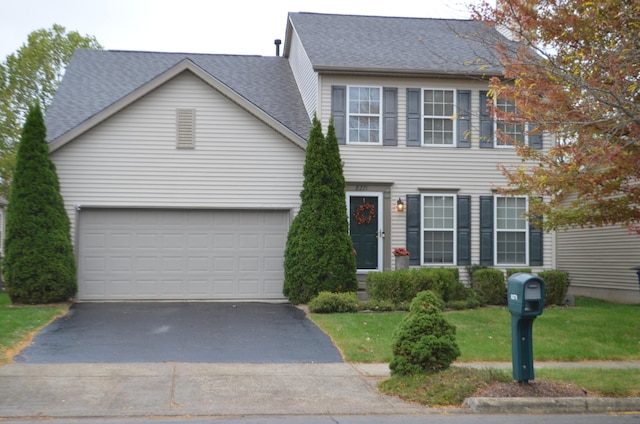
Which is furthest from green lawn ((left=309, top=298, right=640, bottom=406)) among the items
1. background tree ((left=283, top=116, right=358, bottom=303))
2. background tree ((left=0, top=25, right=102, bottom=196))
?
background tree ((left=0, top=25, right=102, bottom=196))

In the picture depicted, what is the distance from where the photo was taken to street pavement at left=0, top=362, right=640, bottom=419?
8.52m

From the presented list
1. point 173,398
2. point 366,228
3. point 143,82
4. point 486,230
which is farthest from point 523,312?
point 143,82

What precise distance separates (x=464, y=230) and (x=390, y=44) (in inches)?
211

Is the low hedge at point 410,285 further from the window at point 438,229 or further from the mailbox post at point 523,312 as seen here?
the mailbox post at point 523,312

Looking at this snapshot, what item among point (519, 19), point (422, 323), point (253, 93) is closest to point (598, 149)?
point (519, 19)

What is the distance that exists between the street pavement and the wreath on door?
7.91 meters

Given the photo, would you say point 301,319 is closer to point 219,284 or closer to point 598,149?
point 219,284

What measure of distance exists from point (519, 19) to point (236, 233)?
27.5ft

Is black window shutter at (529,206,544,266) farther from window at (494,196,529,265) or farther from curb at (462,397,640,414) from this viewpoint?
curb at (462,397,640,414)

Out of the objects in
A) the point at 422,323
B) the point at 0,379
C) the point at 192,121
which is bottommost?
the point at 0,379

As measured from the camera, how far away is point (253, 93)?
2083 cm

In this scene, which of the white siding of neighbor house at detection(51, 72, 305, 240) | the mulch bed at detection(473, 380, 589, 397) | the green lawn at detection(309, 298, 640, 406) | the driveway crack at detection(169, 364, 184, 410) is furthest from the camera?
the white siding of neighbor house at detection(51, 72, 305, 240)

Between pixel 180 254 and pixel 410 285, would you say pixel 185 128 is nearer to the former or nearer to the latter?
pixel 180 254

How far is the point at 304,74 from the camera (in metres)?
20.1
